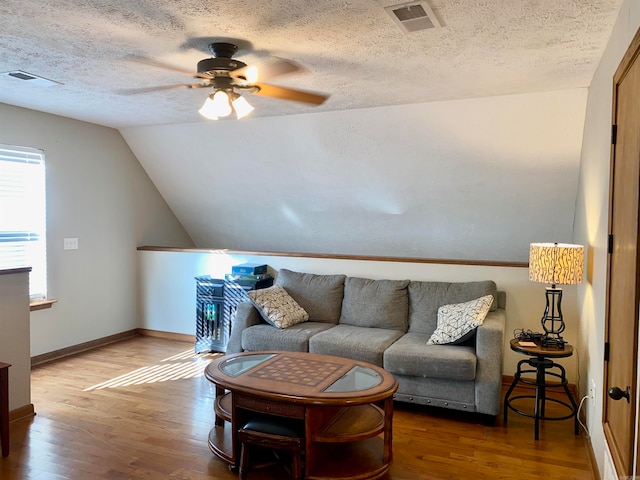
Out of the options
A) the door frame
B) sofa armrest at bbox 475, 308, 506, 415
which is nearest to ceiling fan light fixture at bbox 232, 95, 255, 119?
the door frame

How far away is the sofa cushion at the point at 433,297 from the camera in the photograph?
13.6ft

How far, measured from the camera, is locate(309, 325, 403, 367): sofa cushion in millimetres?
3756

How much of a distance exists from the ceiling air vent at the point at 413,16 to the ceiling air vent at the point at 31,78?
264 centimetres

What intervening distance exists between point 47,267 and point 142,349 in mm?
1265

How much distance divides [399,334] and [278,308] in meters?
1.08

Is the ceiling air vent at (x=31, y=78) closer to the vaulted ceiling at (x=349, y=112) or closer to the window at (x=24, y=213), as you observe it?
the vaulted ceiling at (x=349, y=112)

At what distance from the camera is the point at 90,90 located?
3889 millimetres

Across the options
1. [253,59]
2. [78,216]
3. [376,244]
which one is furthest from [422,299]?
[78,216]

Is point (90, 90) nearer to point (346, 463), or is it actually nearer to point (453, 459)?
point (346, 463)

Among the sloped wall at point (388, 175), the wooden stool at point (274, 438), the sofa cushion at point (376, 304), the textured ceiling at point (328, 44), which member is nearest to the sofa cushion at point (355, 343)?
the sofa cushion at point (376, 304)

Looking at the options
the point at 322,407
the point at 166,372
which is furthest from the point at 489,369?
the point at 166,372

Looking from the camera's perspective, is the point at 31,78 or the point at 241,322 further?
the point at 241,322

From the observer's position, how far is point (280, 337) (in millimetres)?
4129

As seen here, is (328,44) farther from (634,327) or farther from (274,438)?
(274,438)
